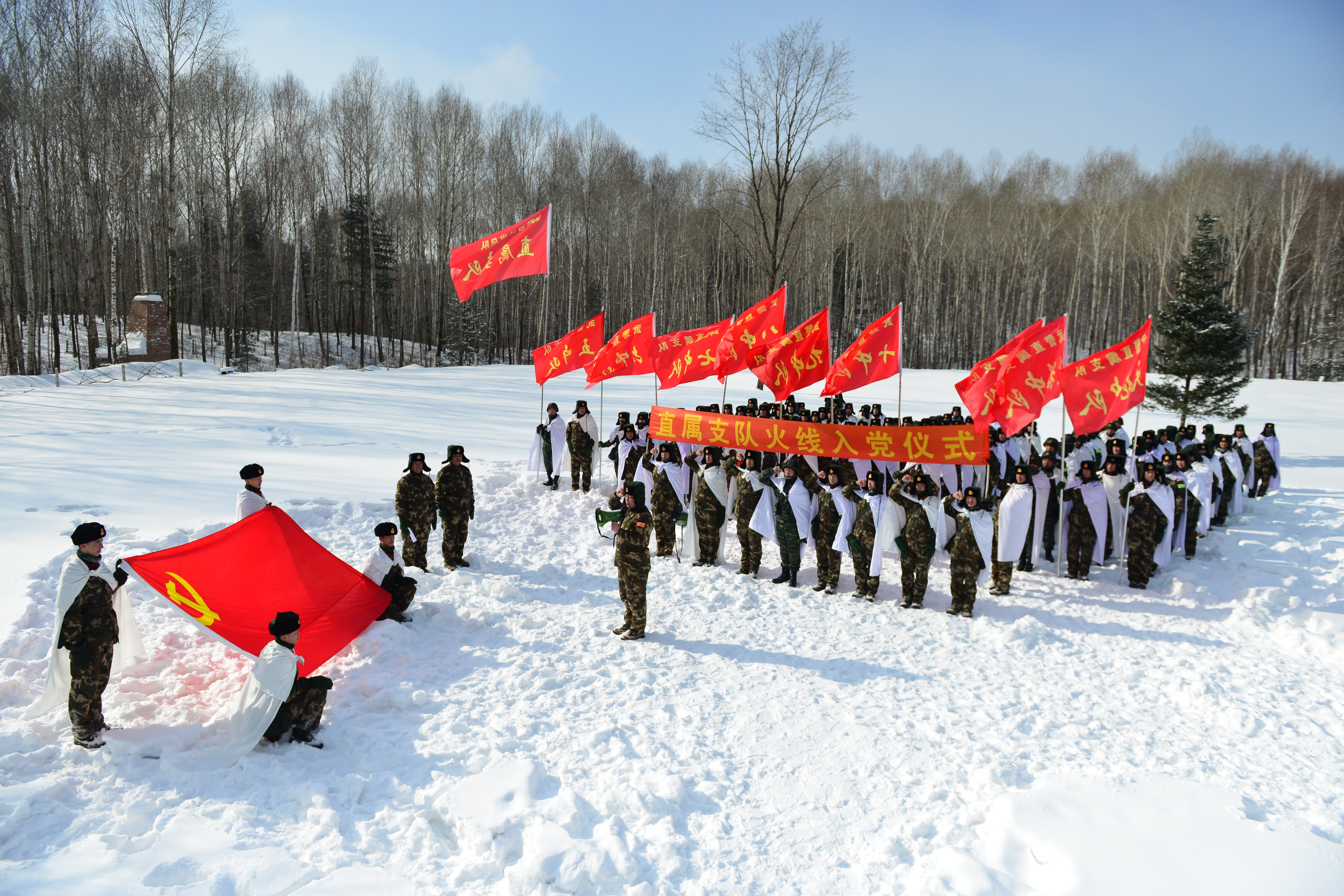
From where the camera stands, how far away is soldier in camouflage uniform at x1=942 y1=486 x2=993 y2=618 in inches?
300

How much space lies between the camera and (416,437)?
14555 mm

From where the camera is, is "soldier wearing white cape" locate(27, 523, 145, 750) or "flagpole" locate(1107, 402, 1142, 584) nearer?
"soldier wearing white cape" locate(27, 523, 145, 750)

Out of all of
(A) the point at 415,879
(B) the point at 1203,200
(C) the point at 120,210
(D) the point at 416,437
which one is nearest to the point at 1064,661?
(A) the point at 415,879

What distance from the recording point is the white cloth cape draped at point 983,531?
7.68 m

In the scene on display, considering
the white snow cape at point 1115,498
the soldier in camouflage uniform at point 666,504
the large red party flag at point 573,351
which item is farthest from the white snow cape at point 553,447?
the white snow cape at point 1115,498

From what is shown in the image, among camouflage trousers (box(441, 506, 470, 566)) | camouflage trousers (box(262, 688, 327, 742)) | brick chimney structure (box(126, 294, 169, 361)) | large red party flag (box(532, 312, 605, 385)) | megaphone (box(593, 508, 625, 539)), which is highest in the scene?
brick chimney structure (box(126, 294, 169, 361))

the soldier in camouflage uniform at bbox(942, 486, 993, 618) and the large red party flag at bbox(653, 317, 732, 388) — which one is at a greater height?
the large red party flag at bbox(653, 317, 732, 388)

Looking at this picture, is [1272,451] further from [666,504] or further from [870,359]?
[666,504]

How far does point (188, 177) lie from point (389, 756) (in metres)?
34.9

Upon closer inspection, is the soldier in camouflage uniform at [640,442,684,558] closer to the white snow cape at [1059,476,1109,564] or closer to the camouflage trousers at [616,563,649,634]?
the camouflage trousers at [616,563,649,634]

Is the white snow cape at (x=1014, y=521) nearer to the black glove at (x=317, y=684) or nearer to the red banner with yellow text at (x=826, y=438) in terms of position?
the red banner with yellow text at (x=826, y=438)

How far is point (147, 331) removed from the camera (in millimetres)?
23219

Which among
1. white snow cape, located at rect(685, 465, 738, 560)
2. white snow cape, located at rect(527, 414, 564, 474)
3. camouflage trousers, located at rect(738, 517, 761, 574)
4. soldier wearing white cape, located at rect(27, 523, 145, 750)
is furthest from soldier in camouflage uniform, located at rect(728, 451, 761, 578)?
soldier wearing white cape, located at rect(27, 523, 145, 750)

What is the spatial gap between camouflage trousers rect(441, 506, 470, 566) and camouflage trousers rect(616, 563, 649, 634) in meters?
2.49
